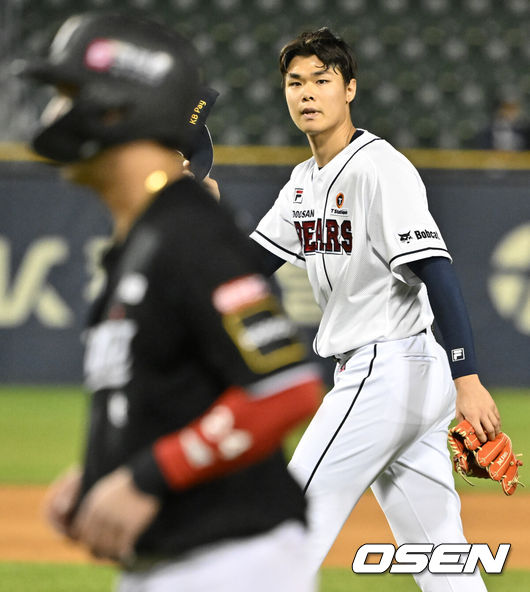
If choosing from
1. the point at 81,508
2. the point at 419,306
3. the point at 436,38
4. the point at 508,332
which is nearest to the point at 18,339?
the point at 508,332

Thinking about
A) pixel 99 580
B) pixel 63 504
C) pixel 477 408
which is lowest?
pixel 99 580

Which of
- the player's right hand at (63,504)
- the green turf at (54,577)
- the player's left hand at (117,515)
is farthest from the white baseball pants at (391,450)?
the green turf at (54,577)

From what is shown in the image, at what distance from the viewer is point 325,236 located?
400cm

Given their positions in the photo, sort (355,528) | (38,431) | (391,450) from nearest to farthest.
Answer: (391,450), (355,528), (38,431)

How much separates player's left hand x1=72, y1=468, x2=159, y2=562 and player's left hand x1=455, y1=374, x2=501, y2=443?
1.76 m

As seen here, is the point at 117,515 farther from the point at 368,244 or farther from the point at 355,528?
the point at 355,528

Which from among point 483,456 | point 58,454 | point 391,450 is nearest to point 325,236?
point 391,450

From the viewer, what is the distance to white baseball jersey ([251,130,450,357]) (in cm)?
377

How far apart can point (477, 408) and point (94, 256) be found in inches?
323

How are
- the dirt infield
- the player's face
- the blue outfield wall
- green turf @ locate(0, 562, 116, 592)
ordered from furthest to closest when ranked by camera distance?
1. the blue outfield wall
2. the dirt infield
3. green turf @ locate(0, 562, 116, 592)
4. the player's face

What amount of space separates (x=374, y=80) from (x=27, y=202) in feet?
17.3

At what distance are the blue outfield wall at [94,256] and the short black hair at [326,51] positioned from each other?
697 cm

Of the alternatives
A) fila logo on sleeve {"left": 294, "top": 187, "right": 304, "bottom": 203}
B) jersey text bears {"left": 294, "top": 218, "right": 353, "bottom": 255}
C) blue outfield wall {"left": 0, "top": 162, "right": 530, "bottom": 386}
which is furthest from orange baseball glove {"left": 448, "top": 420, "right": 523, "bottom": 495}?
blue outfield wall {"left": 0, "top": 162, "right": 530, "bottom": 386}

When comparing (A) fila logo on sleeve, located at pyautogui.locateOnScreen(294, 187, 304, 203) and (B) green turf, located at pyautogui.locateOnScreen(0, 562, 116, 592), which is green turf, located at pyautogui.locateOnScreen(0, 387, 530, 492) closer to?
(B) green turf, located at pyautogui.locateOnScreen(0, 562, 116, 592)
